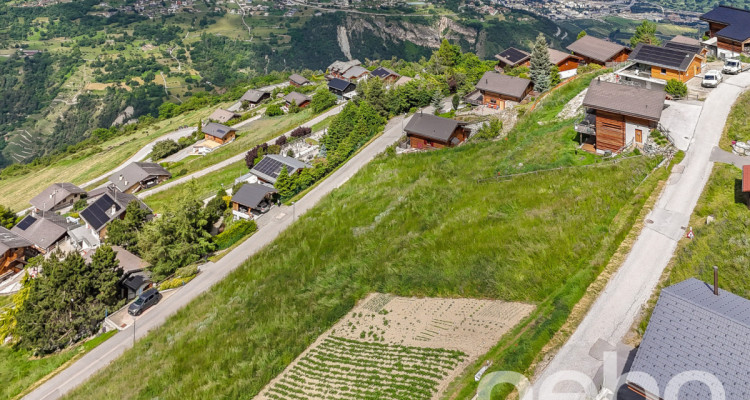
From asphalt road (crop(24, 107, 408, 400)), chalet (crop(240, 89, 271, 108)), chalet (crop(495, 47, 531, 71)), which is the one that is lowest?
chalet (crop(240, 89, 271, 108))

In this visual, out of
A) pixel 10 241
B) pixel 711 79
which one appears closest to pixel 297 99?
pixel 10 241

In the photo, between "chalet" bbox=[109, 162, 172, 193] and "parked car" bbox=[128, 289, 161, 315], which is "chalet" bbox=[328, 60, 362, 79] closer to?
"chalet" bbox=[109, 162, 172, 193]

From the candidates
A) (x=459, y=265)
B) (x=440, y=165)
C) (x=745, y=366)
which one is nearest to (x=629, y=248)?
(x=459, y=265)

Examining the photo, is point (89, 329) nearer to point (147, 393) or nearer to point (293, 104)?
point (147, 393)

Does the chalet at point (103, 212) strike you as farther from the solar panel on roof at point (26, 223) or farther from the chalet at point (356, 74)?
the chalet at point (356, 74)

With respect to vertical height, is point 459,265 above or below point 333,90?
above

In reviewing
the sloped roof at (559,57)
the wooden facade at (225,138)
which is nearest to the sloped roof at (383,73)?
the wooden facade at (225,138)

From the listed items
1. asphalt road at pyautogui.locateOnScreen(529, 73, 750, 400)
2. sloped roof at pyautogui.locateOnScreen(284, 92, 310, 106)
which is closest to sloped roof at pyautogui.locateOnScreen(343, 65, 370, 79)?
sloped roof at pyautogui.locateOnScreen(284, 92, 310, 106)
